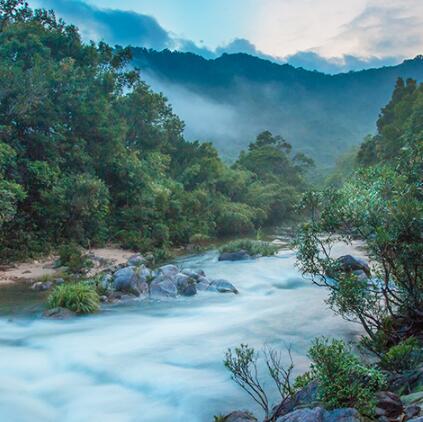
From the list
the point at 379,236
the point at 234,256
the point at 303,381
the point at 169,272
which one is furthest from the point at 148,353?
the point at 234,256

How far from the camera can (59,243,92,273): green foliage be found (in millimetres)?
14977

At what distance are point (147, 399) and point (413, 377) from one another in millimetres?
3771

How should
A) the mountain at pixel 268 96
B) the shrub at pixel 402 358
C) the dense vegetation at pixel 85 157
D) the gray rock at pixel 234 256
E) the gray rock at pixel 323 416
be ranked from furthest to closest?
the mountain at pixel 268 96, the gray rock at pixel 234 256, the dense vegetation at pixel 85 157, the shrub at pixel 402 358, the gray rock at pixel 323 416

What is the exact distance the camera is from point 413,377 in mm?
5273

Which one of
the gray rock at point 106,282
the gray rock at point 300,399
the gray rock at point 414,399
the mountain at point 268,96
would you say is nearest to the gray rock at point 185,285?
the gray rock at point 106,282

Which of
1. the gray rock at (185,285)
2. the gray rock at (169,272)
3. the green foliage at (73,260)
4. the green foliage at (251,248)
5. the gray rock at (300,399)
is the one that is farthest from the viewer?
the green foliage at (251,248)

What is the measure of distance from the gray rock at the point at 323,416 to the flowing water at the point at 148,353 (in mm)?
2230

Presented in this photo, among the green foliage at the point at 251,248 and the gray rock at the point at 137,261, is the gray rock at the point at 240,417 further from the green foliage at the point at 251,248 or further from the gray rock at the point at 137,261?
the green foliage at the point at 251,248

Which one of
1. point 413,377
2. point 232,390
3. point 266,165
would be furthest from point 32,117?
point 266,165

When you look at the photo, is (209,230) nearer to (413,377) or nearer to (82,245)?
(82,245)

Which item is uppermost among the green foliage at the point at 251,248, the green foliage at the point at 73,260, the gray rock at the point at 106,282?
the green foliage at the point at 251,248

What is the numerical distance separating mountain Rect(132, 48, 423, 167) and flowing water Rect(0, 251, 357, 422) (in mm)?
110488

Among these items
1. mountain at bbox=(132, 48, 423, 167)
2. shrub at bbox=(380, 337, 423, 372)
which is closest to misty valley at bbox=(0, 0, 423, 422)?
shrub at bbox=(380, 337, 423, 372)

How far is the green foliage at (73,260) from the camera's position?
15.0 meters
